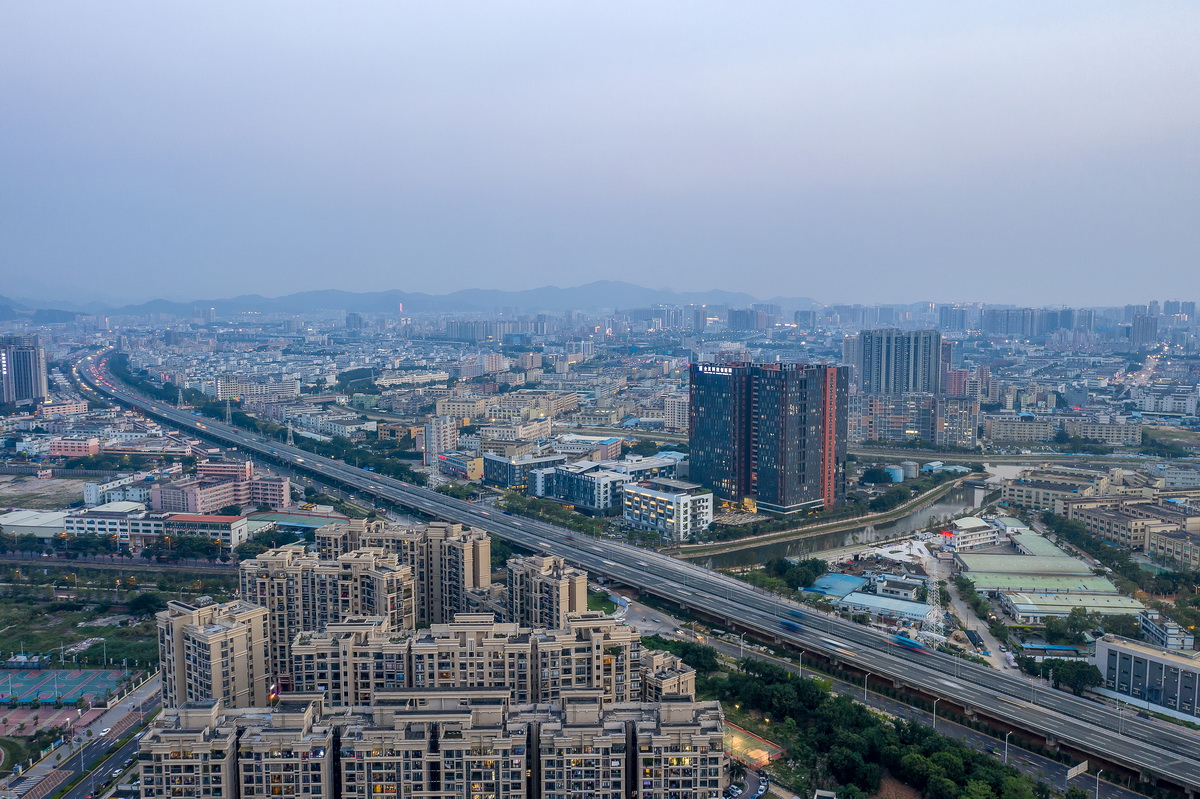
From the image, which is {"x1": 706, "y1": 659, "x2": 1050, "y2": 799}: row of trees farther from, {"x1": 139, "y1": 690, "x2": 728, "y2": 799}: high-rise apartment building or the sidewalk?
the sidewalk

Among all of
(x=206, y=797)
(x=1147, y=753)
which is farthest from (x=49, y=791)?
(x=1147, y=753)

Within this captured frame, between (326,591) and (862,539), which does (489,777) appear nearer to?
(326,591)

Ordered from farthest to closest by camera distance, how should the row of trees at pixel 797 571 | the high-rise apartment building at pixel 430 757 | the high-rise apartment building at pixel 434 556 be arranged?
1. the row of trees at pixel 797 571
2. the high-rise apartment building at pixel 434 556
3. the high-rise apartment building at pixel 430 757

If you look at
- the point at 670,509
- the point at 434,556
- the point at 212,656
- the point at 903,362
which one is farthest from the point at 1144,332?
the point at 212,656

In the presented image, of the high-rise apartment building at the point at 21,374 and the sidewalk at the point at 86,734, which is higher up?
the high-rise apartment building at the point at 21,374

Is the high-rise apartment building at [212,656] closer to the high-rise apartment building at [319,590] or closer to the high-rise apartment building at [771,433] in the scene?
the high-rise apartment building at [319,590]

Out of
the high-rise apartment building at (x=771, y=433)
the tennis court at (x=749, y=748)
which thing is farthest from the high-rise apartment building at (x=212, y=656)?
the high-rise apartment building at (x=771, y=433)

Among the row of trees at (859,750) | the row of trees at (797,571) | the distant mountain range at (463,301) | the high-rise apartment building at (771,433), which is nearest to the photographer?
the row of trees at (859,750)
